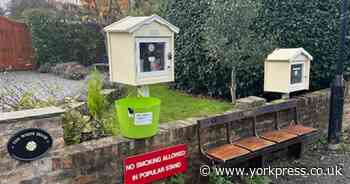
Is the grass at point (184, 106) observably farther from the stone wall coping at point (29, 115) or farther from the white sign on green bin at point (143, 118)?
the stone wall coping at point (29, 115)

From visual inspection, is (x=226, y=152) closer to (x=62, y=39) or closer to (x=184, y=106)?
(x=184, y=106)

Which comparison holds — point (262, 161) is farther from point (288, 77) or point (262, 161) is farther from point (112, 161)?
point (112, 161)

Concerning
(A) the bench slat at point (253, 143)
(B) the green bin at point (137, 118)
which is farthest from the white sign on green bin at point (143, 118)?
(A) the bench slat at point (253, 143)

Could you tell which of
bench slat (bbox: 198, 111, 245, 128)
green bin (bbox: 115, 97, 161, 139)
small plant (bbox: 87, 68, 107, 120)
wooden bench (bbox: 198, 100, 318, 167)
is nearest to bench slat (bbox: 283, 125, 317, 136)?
wooden bench (bbox: 198, 100, 318, 167)

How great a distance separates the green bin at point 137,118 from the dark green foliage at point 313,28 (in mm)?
3442

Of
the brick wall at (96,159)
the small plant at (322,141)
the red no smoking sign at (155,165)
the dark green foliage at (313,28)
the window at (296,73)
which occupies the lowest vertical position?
the small plant at (322,141)

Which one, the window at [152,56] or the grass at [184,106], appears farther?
the grass at [184,106]

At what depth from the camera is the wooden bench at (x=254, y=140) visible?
3.26 meters

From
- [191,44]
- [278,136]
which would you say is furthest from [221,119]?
[191,44]

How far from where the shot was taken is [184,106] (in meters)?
6.09

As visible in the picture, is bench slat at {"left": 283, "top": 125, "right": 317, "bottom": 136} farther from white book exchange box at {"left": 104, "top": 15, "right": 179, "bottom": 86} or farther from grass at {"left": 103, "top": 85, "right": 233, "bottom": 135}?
white book exchange box at {"left": 104, "top": 15, "right": 179, "bottom": 86}

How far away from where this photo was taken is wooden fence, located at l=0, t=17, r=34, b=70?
12344mm

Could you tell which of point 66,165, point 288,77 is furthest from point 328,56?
point 66,165

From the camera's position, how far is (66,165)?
2.54m
